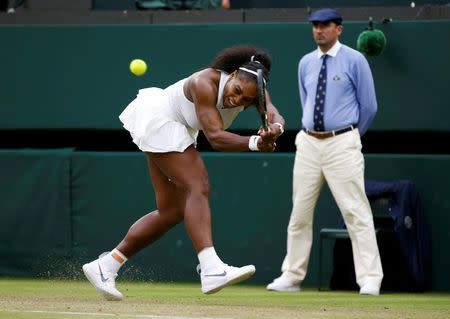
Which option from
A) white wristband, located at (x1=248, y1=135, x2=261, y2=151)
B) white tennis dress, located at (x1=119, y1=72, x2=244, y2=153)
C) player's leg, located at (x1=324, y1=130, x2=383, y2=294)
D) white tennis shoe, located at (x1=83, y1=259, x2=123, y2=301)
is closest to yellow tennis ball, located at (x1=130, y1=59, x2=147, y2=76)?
player's leg, located at (x1=324, y1=130, x2=383, y2=294)

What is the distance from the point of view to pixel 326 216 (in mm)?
10188

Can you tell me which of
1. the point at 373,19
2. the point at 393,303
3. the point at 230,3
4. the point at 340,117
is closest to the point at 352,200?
the point at 340,117

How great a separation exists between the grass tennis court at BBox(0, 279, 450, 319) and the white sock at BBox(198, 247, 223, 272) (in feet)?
0.79

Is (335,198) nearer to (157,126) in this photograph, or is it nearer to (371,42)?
(371,42)

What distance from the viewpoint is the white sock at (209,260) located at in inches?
274

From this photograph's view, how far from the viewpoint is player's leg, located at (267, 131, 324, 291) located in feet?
30.8

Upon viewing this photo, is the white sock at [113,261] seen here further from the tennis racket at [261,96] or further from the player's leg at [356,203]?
the player's leg at [356,203]

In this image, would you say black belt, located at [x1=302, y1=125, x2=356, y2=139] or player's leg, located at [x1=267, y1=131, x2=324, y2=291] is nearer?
black belt, located at [x1=302, y1=125, x2=356, y2=139]

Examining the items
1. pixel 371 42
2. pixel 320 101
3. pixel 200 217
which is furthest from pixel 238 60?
pixel 371 42

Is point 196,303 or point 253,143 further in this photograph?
point 196,303

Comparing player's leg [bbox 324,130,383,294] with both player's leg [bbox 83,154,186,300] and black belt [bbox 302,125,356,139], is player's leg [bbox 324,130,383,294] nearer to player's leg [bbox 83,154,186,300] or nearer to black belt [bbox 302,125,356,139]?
black belt [bbox 302,125,356,139]

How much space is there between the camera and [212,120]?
7.05 metres

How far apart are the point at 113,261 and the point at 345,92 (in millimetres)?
2591

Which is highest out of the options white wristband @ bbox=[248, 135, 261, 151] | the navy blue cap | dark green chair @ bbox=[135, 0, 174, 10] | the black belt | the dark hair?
dark green chair @ bbox=[135, 0, 174, 10]
